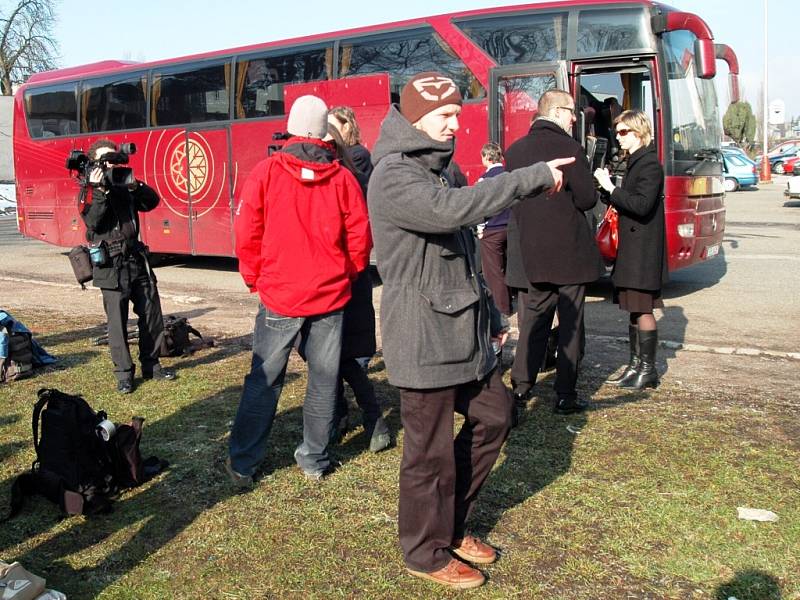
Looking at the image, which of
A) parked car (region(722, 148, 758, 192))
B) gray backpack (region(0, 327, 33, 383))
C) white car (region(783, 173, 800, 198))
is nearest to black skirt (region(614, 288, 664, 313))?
gray backpack (region(0, 327, 33, 383))

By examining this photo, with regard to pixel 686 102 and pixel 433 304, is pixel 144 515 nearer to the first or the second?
pixel 433 304

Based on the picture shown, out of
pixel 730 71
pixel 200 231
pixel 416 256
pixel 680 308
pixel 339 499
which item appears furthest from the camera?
pixel 200 231

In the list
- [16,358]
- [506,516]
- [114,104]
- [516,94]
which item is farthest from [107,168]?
[114,104]

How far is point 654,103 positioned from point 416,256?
7803 mm

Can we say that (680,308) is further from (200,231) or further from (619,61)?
(200,231)

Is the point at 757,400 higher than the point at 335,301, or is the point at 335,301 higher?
the point at 335,301

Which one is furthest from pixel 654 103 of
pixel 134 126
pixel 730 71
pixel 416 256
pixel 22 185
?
pixel 22 185

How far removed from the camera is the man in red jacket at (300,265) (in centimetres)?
441

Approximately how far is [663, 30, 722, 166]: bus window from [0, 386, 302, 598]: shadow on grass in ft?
22.1

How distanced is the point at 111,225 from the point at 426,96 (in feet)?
12.8

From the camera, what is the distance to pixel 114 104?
15359 mm

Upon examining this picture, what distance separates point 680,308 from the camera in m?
9.91

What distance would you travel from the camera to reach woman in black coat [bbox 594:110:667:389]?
5879mm

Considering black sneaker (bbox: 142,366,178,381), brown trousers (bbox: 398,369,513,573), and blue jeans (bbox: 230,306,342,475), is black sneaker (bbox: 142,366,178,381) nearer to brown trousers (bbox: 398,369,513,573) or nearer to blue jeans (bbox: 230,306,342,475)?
blue jeans (bbox: 230,306,342,475)
